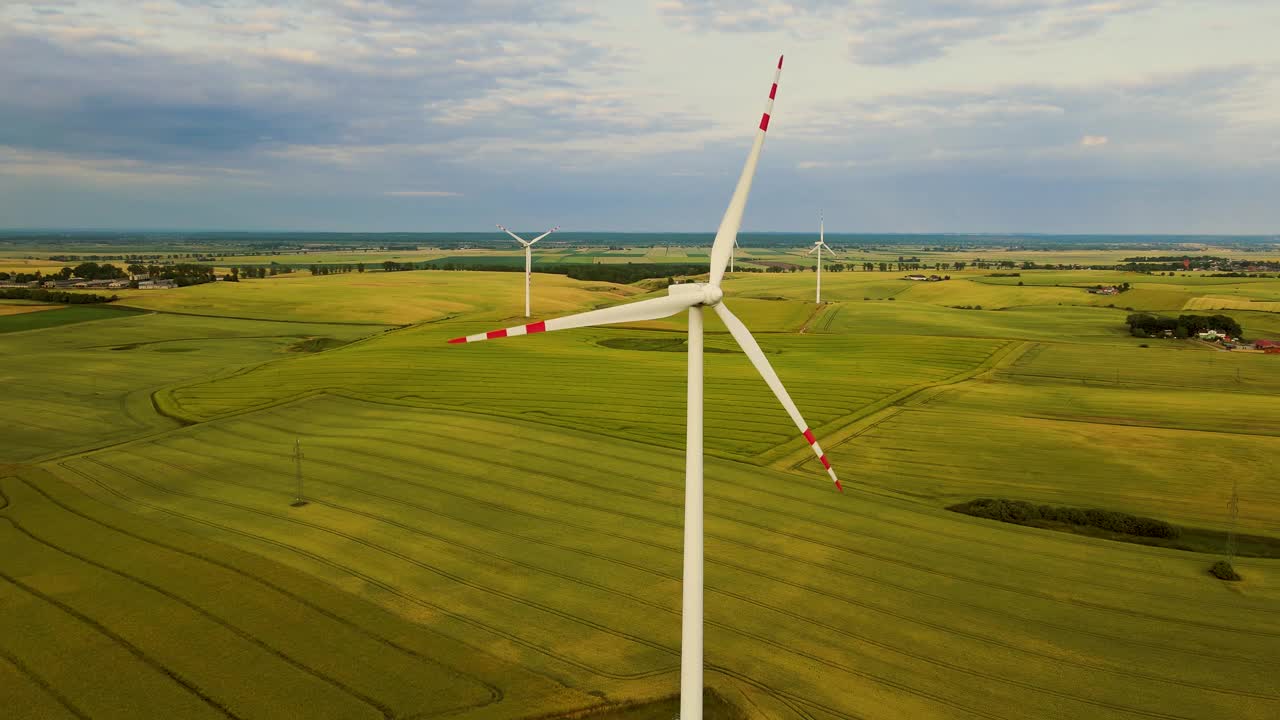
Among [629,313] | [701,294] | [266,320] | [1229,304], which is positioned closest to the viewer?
[701,294]

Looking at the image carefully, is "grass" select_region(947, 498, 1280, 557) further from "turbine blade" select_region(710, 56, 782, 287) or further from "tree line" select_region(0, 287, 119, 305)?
"tree line" select_region(0, 287, 119, 305)

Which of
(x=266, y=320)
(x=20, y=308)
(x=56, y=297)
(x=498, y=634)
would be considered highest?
(x=56, y=297)

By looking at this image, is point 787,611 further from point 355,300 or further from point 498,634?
point 355,300

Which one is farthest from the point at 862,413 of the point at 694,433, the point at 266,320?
the point at 266,320

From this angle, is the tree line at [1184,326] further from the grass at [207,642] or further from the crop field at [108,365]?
the crop field at [108,365]

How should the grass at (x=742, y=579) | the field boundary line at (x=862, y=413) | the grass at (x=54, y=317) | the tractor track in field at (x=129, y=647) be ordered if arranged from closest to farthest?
the tractor track in field at (x=129, y=647) → the grass at (x=742, y=579) → the field boundary line at (x=862, y=413) → the grass at (x=54, y=317)

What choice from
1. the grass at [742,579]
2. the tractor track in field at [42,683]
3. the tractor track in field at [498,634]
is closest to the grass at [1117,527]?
the grass at [742,579]

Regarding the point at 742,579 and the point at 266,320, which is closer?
the point at 742,579
